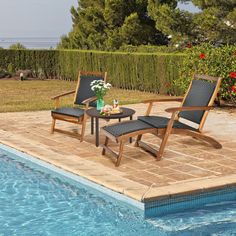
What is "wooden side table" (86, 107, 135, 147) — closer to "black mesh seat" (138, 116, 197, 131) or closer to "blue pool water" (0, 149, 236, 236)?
"black mesh seat" (138, 116, 197, 131)

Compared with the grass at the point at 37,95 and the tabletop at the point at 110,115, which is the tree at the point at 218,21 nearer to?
the grass at the point at 37,95

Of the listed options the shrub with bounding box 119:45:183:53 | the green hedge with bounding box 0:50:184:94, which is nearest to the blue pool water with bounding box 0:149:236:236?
the green hedge with bounding box 0:50:184:94

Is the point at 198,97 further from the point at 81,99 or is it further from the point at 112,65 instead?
the point at 112,65

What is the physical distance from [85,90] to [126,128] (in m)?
2.57

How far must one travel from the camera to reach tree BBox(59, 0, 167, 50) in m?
27.1

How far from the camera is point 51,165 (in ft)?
24.7

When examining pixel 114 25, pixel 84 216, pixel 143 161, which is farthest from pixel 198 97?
pixel 114 25

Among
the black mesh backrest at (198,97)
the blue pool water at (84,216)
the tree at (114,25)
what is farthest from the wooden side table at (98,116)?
the tree at (114,25)

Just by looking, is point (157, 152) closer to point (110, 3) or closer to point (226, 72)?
point (226, 72)

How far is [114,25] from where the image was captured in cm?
2867

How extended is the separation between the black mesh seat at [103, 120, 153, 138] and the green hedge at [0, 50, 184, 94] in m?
8.59

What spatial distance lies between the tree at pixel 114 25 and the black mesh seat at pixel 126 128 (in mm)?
19328

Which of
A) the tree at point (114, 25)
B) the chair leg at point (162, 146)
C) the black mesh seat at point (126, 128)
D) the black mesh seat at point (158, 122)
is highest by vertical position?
the tree at point (114, 25)

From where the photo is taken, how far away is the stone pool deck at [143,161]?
247 inches
